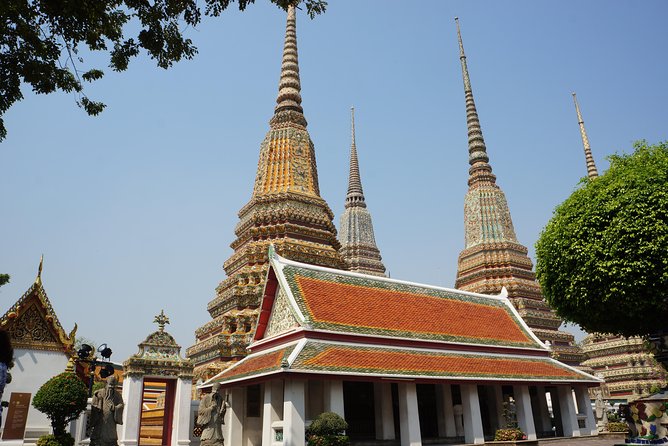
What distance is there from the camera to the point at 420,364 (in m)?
16.5

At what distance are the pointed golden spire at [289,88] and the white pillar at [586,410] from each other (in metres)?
20.8

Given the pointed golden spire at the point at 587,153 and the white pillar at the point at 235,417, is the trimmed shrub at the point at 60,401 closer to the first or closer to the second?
the white pillar at the point at 235,417

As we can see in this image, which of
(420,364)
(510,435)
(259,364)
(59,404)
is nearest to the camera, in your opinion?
(59,404)

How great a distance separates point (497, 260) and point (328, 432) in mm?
26840

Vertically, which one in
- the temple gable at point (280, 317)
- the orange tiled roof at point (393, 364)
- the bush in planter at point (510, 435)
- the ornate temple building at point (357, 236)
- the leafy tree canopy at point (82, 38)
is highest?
the ornate temple building at point (357, 236)

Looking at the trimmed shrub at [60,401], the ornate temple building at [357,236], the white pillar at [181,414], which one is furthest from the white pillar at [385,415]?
the ornate temple building at [357,236]

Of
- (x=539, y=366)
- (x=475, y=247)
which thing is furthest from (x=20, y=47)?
(x=475, y=247)

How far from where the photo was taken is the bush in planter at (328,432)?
12.2m

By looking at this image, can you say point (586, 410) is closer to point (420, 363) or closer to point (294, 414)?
point (420, 363)

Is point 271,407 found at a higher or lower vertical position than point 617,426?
higher

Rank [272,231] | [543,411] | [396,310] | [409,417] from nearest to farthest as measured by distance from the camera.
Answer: [409,417], [396,310], [543,411], [272,231]

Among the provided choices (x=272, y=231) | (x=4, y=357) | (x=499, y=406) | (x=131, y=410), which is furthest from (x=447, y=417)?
(x=4, y=357)

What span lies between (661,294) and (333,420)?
9478 millimetres

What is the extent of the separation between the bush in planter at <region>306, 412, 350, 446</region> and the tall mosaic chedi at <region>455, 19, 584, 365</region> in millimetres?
24054
